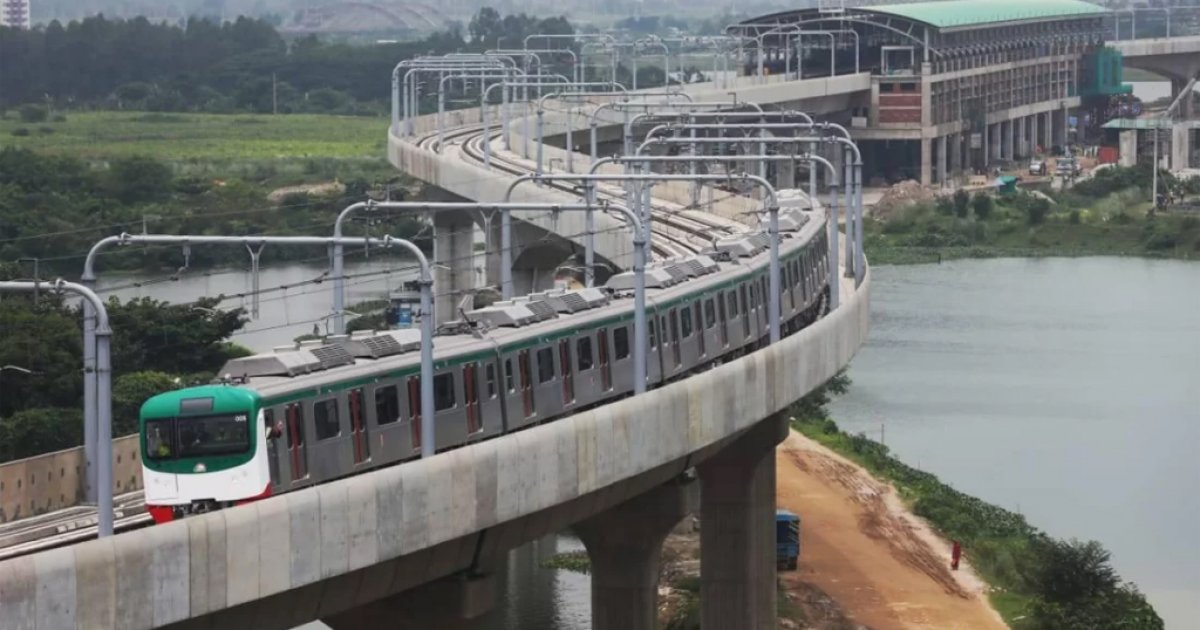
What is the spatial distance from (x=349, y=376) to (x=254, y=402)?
231 centimetres

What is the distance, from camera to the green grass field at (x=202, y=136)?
126m

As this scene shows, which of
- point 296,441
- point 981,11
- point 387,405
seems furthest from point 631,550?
point 981,11

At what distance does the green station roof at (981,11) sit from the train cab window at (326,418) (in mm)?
102930

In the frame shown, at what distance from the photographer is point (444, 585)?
23.3 m

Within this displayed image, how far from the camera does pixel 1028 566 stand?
4528 centimetres

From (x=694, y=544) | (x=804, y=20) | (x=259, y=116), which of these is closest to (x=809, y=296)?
(x=694, y=544)

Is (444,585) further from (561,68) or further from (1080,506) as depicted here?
(561,68)

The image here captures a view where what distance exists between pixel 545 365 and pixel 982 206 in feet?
283

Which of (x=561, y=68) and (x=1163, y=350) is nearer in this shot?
(x=1163, y=350)

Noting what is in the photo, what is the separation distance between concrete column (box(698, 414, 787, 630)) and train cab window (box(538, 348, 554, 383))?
10.6 meters

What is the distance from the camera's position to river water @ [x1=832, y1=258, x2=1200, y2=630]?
52.7m

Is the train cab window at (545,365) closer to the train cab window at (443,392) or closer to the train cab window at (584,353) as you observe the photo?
the train cab window at (584,353)

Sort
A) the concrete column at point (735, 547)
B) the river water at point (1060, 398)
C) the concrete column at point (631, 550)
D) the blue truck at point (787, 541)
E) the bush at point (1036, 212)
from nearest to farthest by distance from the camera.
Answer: the concrete column at point (631, 550) < the concrete column at point (735, 547) < the blue truck at point (787, 541) < the river water at point (1060, 398) < the bush at point (1036, 212)

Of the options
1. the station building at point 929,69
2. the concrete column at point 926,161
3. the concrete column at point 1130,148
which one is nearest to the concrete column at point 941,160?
the station building at point 929,69
